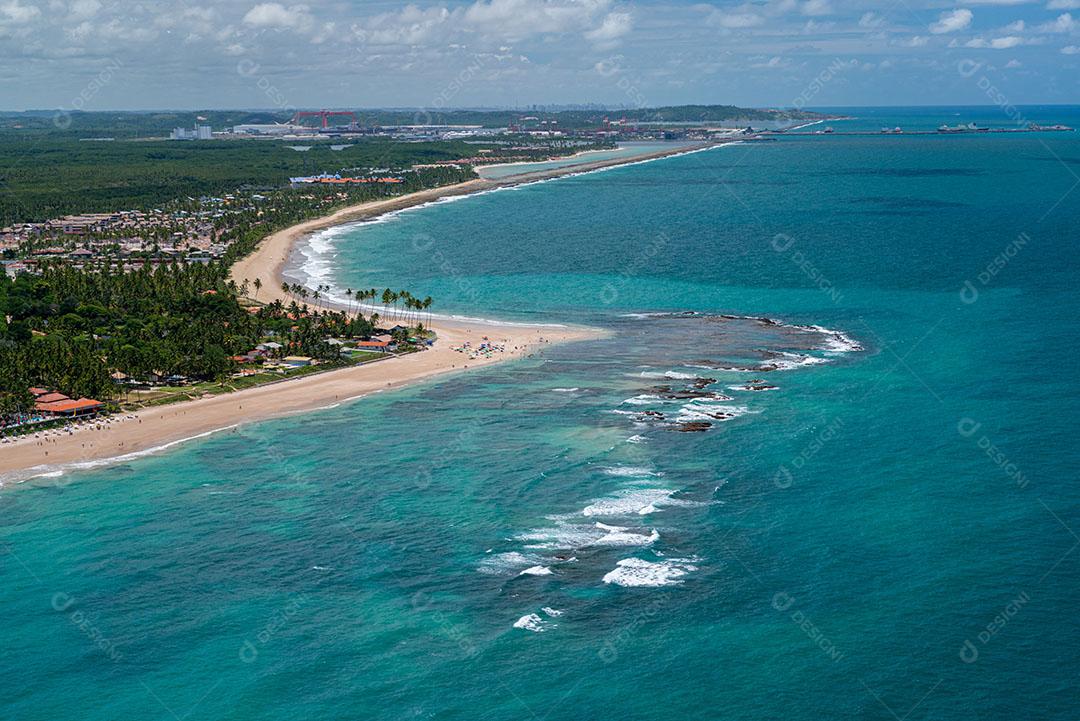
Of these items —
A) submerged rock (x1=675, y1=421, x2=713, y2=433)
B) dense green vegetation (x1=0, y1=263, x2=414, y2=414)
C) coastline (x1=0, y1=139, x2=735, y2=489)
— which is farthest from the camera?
dense green vegetation (x1=0, y1=263, x2=414, y2=414)

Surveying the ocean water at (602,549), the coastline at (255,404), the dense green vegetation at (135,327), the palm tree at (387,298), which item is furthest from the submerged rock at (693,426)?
the palm tree at (387,298)

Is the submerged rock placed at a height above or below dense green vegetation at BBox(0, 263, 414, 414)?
below

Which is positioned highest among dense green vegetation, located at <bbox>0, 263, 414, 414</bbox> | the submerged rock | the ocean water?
dense green vegetation, located at <bbox>0, 263, 414, 414</bbox>

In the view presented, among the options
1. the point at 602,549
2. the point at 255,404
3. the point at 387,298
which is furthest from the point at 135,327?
the point at 602,549

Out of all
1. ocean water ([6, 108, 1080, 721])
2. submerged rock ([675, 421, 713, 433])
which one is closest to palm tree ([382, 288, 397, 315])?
ocean water ([6, 108, 1080, 721])

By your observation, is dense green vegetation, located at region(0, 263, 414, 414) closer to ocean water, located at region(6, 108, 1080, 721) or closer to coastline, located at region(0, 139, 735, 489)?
coastline, located at region(0, 139, 735, 489)

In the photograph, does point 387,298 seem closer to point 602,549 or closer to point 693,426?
point 693,426

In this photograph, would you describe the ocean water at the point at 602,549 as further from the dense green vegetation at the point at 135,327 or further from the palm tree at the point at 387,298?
the palm tree at the point at 387,298

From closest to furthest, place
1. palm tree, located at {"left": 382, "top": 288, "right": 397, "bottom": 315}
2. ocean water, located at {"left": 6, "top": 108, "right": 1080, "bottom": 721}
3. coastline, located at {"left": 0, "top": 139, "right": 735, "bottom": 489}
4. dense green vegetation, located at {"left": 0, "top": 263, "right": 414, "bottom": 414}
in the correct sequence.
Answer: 1. ocean water, located at {"left": 6, "top": 108, "right": 1080, "bottom": 721}
2. coastline, located at {"left": 0, "top": 139, "right": 735, "bottom": 489}
3. dense green vegetation, located at {"left": 0, "top": 263, "right": 414, "bottom": 414}
4. palm tree, located at {"left": 382, "top": 288, "right": 397, "bottom": 315}
